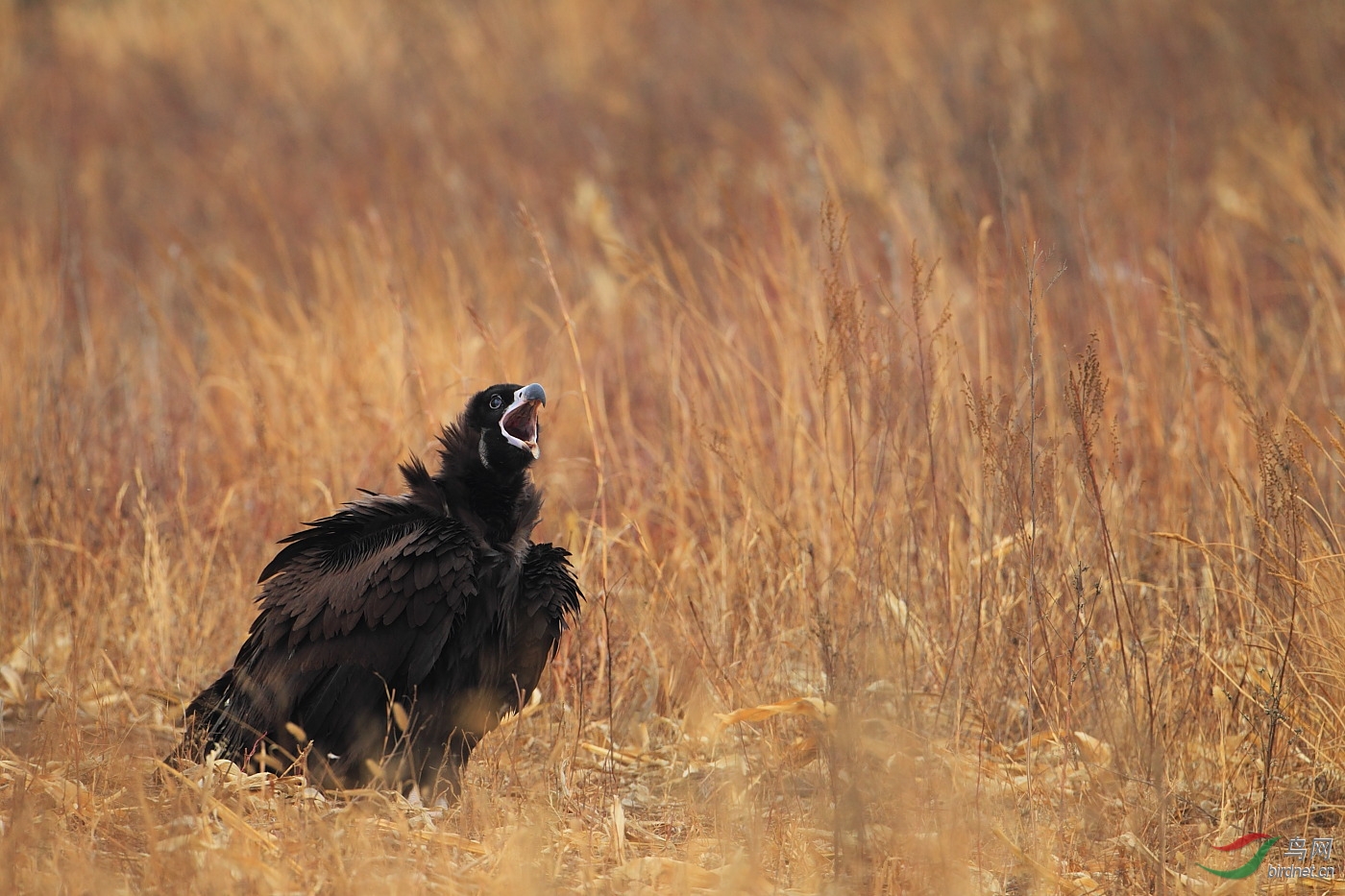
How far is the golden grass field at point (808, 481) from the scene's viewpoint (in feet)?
8.96

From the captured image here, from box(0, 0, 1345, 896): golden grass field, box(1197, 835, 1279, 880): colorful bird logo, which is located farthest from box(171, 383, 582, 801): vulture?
box(1197, 835, 1279, 880): colorful bird logo

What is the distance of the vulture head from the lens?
3.38 meters

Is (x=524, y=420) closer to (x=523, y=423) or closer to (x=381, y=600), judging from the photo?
(x=523, y=423)

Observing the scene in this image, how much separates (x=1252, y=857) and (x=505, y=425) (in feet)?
7.05

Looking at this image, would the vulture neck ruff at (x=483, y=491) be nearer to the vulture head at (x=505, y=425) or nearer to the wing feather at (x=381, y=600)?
the vulture head at (x=505, y=425)

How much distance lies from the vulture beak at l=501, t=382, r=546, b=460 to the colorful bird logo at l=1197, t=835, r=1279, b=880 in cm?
194

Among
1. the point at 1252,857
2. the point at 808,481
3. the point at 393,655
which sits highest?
the point at 808,481

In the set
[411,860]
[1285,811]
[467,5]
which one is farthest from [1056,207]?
[467,5]

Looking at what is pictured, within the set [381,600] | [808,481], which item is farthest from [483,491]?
[808,481]

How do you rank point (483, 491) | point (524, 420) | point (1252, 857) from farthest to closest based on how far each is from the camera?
point (524, 420) → point (483, 491) → point (1252, 857)

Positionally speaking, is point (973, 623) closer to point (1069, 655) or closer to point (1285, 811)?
point (1069, 655)

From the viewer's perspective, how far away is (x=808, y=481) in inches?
164

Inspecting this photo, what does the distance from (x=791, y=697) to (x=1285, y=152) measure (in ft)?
16.9

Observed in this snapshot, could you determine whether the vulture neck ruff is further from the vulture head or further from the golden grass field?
the golden grass field
